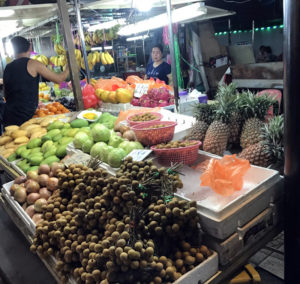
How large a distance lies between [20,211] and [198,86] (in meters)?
8.32

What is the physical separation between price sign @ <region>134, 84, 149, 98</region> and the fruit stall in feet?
4.73

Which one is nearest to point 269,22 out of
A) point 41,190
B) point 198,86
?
point 198,86

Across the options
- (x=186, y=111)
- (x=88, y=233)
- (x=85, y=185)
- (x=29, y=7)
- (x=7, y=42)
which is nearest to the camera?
(x=88, y=233)

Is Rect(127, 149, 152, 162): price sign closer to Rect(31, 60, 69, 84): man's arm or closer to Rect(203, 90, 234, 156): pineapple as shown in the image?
Rect(203, 90, 234, 156): pineapple

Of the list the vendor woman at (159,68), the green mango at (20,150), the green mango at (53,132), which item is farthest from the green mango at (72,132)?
the vendor woman at (159,68)

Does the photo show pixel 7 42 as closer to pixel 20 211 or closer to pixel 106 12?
pixel 106 12

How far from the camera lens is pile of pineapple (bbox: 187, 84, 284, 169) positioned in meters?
2.12

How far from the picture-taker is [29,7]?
14.0 feet

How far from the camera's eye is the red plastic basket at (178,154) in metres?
2.00

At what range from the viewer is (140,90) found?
4.13 m

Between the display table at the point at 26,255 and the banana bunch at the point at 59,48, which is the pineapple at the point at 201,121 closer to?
the display table at the point at 26,255

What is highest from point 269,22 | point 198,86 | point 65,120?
point 269,22

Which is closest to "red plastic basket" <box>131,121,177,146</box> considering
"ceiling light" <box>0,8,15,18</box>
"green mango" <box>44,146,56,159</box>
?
"green mango" <box>44,146,56,159</box>

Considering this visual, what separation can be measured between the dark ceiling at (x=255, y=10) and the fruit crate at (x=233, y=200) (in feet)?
30.9
